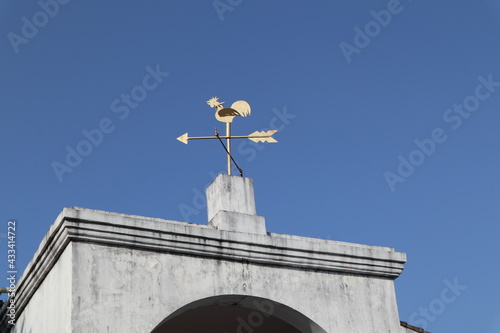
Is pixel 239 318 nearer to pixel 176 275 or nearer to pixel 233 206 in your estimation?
pixel 233 206

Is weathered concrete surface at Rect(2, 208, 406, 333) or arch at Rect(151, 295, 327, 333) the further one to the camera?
arch at Rect(151, 295, 327, 333)

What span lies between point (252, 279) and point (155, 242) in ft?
4.44

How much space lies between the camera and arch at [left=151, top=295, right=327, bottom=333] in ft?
38.5

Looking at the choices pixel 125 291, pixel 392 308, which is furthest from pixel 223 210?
pixel 392 308

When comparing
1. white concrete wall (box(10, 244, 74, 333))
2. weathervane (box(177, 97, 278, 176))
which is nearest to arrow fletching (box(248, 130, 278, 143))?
weathervane (box(177, 97, 278, 176))

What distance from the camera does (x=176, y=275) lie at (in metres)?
11.2

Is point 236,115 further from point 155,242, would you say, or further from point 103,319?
point 103,319

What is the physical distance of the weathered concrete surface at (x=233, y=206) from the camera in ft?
39.0

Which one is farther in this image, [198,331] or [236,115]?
[198,331]

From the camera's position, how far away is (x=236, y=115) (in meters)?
12.6

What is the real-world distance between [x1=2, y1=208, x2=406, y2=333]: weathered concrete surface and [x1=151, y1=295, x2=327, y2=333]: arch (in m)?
0.13

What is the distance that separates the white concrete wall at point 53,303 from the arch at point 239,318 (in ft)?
4.55

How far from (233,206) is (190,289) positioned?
1.39 metres

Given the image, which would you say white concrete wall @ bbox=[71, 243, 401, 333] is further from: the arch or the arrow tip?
the arrow tip
